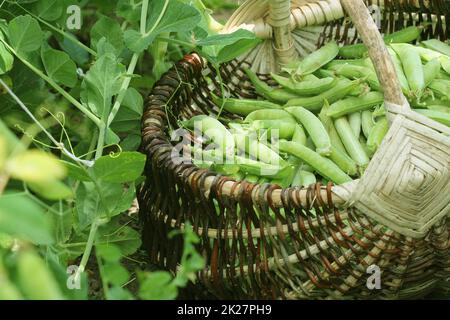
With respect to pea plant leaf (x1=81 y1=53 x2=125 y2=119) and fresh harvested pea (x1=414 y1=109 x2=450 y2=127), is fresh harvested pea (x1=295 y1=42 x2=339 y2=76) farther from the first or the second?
pea plant leaf (x1=81 y1=53 x2=125 y2=119)

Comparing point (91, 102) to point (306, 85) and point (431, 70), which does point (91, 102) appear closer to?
point (306, 85)

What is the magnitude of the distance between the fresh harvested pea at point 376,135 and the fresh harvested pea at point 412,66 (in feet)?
0.35

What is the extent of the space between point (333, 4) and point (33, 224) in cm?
138

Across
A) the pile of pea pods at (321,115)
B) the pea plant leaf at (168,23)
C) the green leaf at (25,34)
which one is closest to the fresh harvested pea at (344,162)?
the pile of pea pods at (321,115)

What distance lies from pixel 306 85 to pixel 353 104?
0.38 feet

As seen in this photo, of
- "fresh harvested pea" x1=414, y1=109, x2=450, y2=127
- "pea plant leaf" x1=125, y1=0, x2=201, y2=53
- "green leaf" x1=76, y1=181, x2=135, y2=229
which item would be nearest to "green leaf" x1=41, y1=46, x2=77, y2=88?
"pea plant leaf" x1=125, y1=0, x2=201, y2=53

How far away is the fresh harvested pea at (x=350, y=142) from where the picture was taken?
151 cm

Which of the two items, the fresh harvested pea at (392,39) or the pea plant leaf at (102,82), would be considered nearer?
the pea plant leaf at (102,82)

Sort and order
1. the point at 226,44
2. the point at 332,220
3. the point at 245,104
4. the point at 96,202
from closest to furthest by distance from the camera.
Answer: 1. the point at 332,220
2. the point at 96,202
3. the point at 226,44
4. the point at 245,104

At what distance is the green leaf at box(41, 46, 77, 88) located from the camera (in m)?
1.46

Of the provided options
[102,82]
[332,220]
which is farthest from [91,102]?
[332,220]

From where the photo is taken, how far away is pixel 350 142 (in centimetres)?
154

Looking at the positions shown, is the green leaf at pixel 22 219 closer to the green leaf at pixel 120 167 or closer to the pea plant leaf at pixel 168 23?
the green leaf at pixel 120 167
